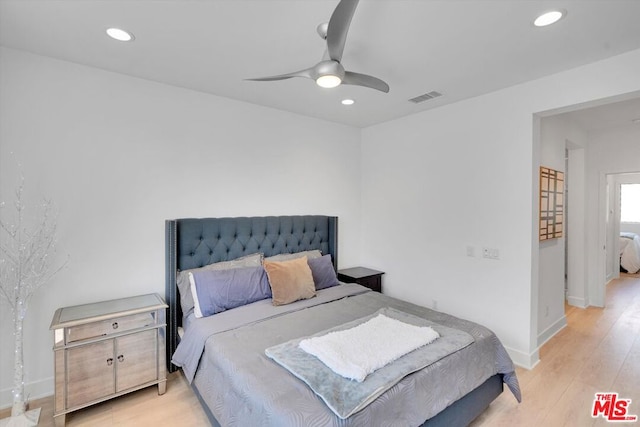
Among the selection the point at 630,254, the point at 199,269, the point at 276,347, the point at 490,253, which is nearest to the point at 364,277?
the point at 490,253

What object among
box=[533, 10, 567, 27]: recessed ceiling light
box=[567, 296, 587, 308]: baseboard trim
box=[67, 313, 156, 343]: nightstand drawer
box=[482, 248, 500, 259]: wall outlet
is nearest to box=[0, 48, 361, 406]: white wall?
box=[67, 313, 156, 343]: nightstand drawer

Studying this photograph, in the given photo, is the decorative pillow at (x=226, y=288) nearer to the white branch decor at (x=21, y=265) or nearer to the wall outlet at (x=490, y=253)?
the white branch decor at (x=21, y=265)

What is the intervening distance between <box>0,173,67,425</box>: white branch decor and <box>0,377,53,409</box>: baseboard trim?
0.15 meters

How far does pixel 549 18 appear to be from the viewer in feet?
6.18

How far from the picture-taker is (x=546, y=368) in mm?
2883

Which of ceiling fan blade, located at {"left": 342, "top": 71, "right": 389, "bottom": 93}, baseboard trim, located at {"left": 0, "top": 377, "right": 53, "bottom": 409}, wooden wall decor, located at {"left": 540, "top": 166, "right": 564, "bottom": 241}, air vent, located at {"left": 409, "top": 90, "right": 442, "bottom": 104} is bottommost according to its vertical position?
baseboard trim, located at {"left": 0, "top": 377, "right": 53, "bottom": 409}

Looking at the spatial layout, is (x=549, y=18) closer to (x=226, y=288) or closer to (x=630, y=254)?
(x=226, y=288)

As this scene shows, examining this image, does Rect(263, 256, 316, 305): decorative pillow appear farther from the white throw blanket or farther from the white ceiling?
the white ceiling

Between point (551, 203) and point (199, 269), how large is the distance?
12.8 ft

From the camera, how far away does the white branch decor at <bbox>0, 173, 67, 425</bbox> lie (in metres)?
2.10

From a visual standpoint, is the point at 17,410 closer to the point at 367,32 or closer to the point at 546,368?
the point at 367,32

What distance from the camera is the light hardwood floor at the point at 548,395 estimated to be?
86.5 inches

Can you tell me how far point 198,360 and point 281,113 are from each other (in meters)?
2.75
